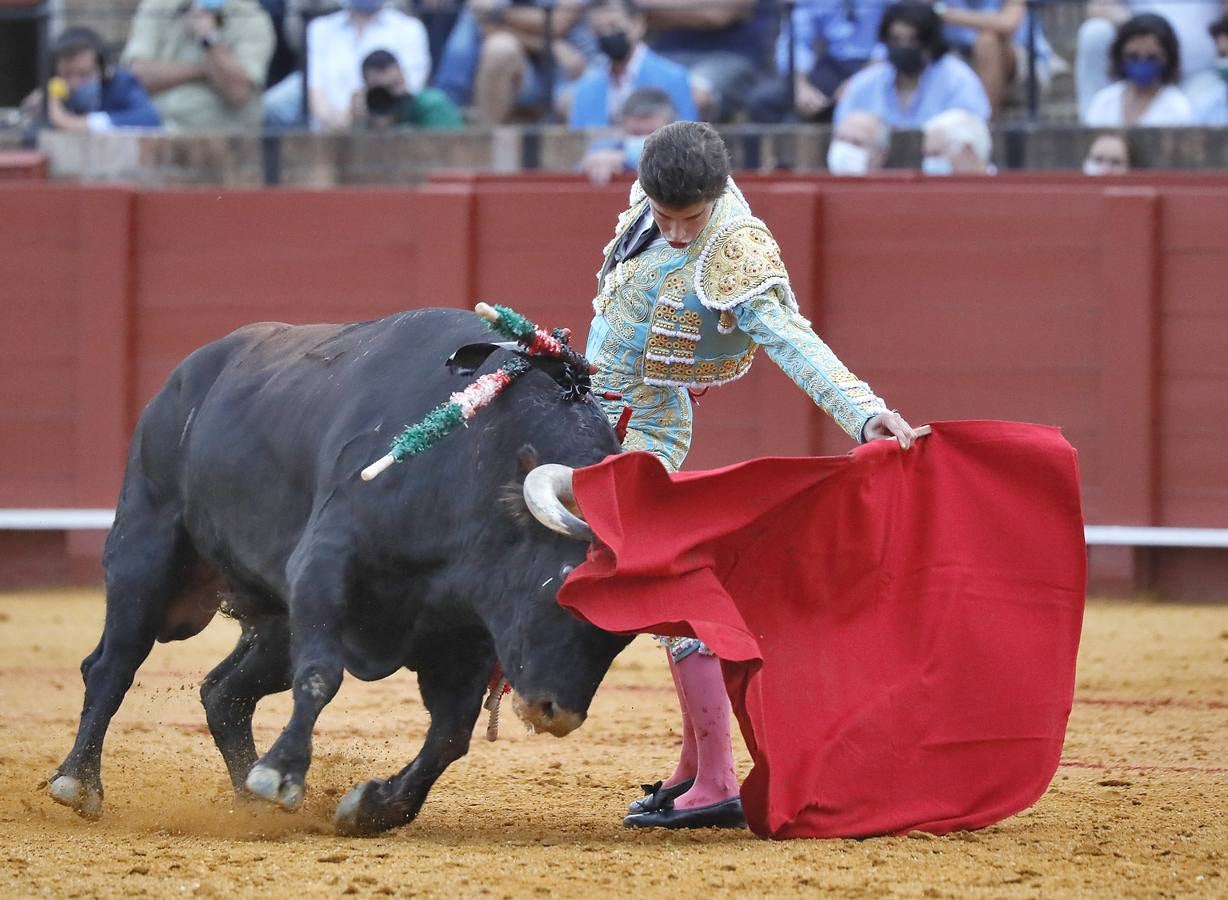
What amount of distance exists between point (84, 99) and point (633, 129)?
2851 mm

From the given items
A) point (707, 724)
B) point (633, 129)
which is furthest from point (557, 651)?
point (633, 129)

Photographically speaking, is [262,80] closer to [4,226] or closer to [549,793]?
[4,226]

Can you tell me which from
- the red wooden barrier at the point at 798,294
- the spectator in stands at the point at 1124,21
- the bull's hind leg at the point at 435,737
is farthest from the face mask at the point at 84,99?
the bull's hind leg at the point at 435,737

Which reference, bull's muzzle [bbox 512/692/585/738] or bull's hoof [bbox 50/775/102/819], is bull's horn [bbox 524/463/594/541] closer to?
bull's muzzle [bbox 512/692/585/738]

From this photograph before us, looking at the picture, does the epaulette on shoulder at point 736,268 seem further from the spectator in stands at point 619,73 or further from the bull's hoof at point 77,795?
the spectator in stands at point 619,73

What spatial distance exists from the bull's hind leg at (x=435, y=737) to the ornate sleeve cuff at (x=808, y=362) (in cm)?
80

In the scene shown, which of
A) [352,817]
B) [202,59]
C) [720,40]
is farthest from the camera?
[202,59]

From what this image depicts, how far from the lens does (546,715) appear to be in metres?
3.30

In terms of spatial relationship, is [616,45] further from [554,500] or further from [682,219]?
[554,500]

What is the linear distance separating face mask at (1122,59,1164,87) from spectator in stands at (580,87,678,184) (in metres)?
1.85

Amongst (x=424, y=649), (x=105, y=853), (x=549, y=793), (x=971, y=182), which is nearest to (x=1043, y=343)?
(x=971, y=182)

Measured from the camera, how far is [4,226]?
25.6 ft

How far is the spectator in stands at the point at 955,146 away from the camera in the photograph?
25.5 feet

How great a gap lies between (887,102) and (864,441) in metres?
4.96
